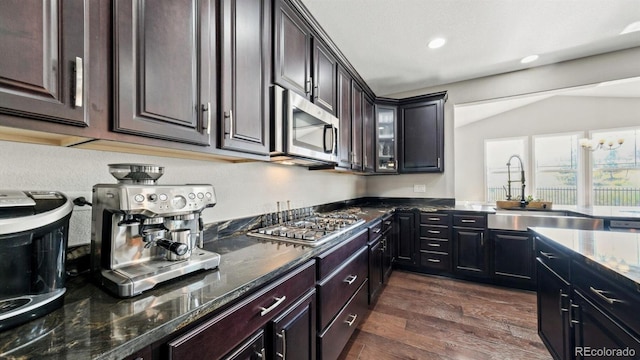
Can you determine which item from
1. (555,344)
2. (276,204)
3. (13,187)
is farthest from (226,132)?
(555,344)

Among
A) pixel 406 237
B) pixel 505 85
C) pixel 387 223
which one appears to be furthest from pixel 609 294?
pixel 505 85

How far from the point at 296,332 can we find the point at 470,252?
269cm

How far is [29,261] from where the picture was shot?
614 millimetres

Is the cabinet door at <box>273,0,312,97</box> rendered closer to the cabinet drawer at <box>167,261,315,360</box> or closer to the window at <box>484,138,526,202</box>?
the cabinet drawer at <box>167,261,315,360</box>

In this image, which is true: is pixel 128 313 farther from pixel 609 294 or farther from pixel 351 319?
pixel 609 294

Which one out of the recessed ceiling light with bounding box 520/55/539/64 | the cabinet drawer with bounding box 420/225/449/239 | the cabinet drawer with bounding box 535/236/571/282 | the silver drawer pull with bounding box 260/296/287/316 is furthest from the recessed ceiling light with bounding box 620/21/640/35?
the silver drawer pull with bounding box 260/296/287/316

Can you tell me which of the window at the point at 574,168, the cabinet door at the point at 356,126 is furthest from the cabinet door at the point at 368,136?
the window at the point at 574,168

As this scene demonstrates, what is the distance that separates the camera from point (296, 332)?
1.13 meters

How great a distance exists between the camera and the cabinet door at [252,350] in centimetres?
82

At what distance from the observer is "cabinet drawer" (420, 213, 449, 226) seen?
309 centimetres

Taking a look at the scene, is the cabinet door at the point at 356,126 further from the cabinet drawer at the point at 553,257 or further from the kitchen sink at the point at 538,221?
the kitchen sink at the point at 538,221

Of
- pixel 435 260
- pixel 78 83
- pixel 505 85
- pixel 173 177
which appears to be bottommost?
pixel 435 260

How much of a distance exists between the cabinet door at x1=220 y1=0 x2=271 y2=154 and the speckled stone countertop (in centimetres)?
63

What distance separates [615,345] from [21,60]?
7.15 ft
